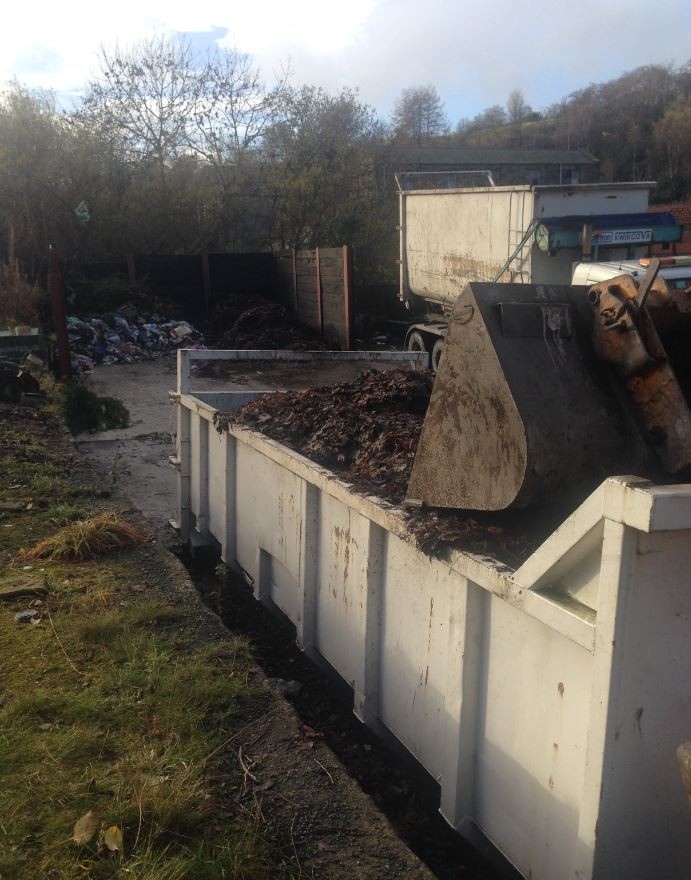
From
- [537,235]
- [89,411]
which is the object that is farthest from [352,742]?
[537,235]

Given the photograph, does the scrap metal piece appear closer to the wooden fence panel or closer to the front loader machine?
the front loader machine

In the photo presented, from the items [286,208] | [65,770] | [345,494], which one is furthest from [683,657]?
[286,208]

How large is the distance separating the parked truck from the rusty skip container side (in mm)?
6741

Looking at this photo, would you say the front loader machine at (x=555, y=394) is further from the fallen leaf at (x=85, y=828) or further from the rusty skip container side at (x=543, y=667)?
the fallen leaf at (x=85, y=828)

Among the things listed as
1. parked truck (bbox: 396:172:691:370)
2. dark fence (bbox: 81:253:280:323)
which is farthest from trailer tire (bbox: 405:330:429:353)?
dark fence (bbox: 81:253:280:323)

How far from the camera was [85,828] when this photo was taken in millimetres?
2428

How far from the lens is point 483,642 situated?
2.34m

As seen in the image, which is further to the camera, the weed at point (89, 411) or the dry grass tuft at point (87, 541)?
the weed at point (89, 411)

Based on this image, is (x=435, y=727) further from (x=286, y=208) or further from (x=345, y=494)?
(x=286, y=208)

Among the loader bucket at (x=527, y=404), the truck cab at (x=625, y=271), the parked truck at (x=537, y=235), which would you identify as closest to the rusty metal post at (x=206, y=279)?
the parked truck at (x=537, y=235)

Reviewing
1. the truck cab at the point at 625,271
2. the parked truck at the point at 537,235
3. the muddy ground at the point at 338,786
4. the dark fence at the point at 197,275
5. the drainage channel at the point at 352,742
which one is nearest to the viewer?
the muddy ground at the point at 338,786

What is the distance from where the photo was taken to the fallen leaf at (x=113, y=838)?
2.34 m

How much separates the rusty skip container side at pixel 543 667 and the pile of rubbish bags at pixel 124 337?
1222 centimetres

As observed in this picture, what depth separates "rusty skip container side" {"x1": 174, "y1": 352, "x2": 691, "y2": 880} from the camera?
5.88 feet
